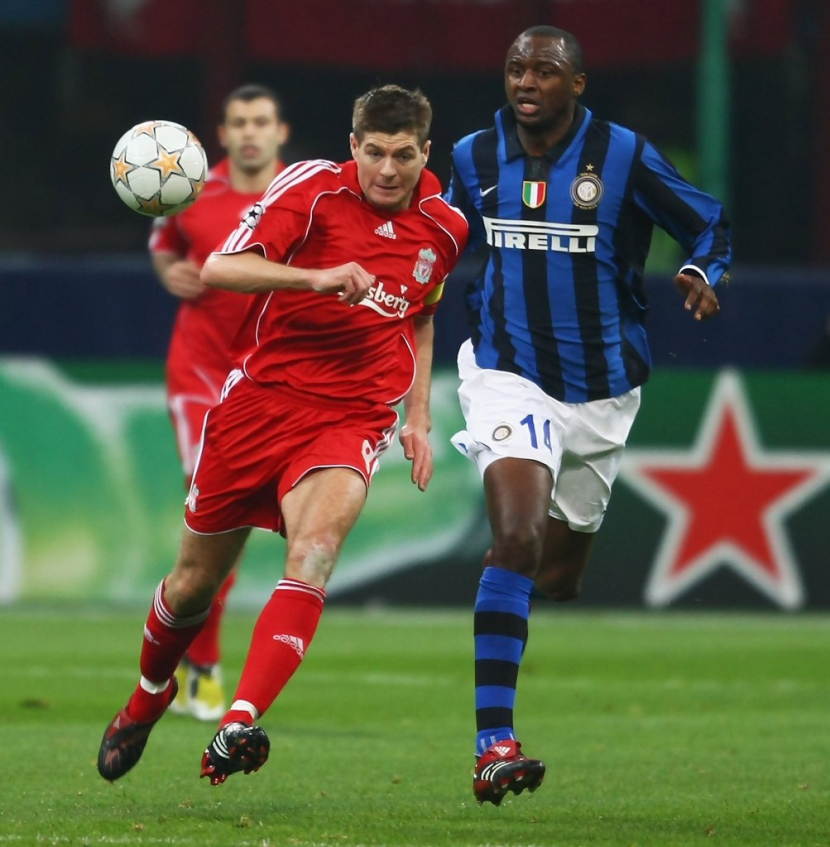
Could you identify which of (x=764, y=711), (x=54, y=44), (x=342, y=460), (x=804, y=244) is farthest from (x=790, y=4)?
(x=342, y=460)

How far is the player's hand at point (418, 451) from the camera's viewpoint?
241 inches

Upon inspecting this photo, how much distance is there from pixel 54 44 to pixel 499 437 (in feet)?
42.5

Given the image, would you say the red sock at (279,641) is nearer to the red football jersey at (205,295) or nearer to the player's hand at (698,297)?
the player's hand at (698,297)

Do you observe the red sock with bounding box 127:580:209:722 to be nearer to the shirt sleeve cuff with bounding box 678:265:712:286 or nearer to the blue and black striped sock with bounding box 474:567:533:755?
the blue and black striped sock with bounding box 474:567:533:755

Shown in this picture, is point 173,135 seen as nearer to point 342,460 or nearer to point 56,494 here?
point 342,460

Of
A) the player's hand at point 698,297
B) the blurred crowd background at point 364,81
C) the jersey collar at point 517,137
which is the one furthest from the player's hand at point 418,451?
the blurred crowd background at point 364,81

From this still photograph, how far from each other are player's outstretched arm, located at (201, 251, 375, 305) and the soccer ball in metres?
0.65

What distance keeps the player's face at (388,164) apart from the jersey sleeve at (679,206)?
84 centimetres

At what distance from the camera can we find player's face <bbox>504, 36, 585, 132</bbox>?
20.8ft

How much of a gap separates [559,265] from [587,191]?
10.0 inches

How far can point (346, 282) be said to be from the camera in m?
5.53

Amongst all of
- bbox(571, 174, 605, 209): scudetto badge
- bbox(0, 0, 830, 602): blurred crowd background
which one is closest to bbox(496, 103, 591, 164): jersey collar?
bbox(571, 174, 605, 209): scudetto badge

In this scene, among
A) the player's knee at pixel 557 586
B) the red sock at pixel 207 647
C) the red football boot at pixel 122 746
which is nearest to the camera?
the red football boot at pixel 122 746

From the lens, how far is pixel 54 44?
18203mm
